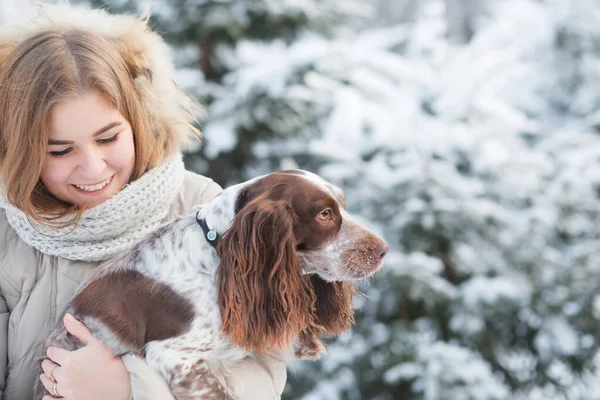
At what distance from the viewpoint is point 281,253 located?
1838 mm

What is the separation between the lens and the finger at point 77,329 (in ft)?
6.27

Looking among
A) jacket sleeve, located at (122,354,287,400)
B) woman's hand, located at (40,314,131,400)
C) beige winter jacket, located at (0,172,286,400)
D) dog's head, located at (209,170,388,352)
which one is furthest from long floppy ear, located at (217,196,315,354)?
woman's hand, located at (40,314,131,400)

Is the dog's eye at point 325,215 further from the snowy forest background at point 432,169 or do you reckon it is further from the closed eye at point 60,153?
the snowy forest background at point 432,169

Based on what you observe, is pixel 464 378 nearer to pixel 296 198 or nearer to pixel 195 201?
pixel 195 201

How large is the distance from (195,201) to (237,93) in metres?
1.70

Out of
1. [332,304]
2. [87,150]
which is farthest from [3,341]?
[332,304]

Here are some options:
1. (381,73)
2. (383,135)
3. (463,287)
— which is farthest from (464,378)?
(381,73)

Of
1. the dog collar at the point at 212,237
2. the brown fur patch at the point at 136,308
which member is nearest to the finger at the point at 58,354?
the brown fur patch at the point at 136,308

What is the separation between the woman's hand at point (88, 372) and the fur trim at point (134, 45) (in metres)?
0.64

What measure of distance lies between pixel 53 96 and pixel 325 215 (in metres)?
0.79

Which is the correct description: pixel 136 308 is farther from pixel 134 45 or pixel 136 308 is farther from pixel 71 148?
pixel 134 45

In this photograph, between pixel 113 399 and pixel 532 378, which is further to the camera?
pixel 532 378

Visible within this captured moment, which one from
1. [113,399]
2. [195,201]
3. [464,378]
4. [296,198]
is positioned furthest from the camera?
[464,378]

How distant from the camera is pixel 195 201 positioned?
239 cm
